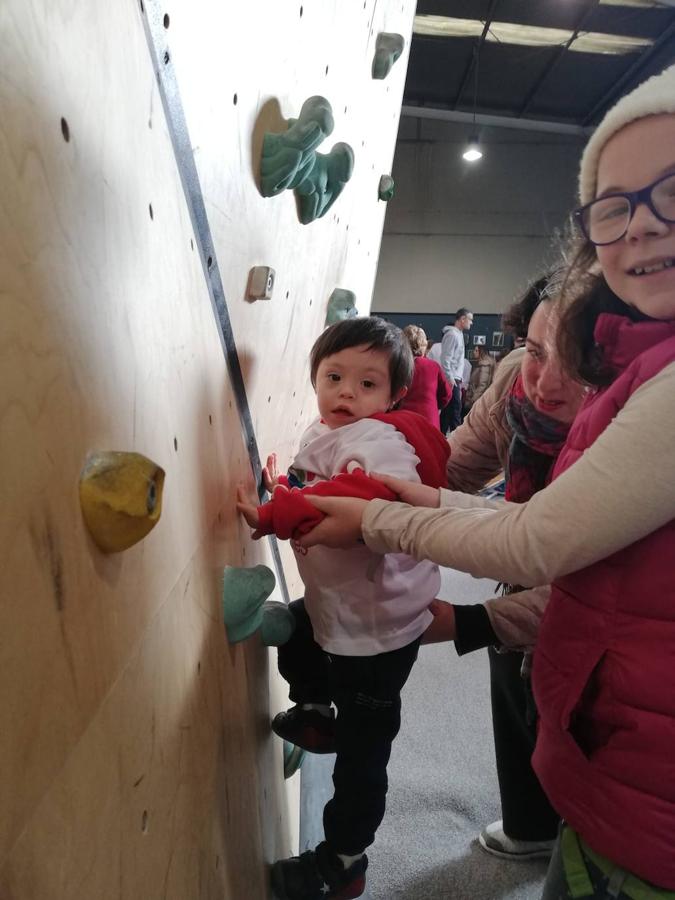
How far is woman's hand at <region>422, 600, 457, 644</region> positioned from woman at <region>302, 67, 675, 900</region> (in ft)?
1.34

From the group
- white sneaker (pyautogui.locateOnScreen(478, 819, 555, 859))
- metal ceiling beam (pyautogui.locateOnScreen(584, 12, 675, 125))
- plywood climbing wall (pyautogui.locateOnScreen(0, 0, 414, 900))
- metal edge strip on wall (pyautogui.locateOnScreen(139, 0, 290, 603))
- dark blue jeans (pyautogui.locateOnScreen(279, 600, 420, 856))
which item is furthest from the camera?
metal ceiling beam (pyautogui.locateOnScreen(584, 12, 675, 125))

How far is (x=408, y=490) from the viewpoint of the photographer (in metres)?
0.90

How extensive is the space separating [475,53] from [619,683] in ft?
20.6

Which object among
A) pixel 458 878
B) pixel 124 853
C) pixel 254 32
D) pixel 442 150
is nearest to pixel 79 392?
pixel 124 853

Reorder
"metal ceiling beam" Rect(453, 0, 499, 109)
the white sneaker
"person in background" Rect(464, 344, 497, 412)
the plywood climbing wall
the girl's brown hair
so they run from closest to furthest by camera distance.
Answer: the plywood climbing wall, the girl's brown hair, the white sneaker, "metal ceiling beam" Rect(453, 0, 499, 109), "person in background" Rect(464, 344, 497, 412)

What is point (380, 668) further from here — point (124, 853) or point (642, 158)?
point (642, 158)

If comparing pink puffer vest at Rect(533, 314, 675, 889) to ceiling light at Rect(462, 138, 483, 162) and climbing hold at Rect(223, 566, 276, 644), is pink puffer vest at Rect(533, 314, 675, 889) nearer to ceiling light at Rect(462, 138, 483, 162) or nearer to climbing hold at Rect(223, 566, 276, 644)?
climbing hold at Rect(223, 566, 276, 644)

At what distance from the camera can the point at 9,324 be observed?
13.1 inches

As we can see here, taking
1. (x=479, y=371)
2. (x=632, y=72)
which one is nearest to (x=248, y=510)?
(x=479, y=371)

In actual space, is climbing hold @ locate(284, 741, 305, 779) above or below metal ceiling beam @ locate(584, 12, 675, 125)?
below

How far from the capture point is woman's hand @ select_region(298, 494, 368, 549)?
31.6 inches

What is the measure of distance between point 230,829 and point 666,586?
670mm

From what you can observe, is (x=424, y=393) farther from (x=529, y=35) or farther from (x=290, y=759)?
(x=529, y=35)

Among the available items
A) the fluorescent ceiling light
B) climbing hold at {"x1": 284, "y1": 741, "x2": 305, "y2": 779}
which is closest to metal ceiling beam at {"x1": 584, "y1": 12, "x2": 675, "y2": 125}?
the fluorescent ceiling light
